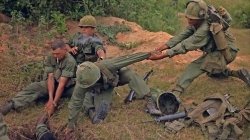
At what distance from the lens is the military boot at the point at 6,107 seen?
7661 mm

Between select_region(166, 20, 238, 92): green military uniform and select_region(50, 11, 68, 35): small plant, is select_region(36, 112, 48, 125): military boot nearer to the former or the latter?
select_region(166, 20, 238, 92): green military uniform

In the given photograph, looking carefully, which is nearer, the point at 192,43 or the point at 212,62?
the point at 192,43

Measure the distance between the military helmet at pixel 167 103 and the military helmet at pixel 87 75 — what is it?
3.50 feet

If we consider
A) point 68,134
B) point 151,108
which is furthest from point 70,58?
point 151,108

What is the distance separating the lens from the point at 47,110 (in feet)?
24.9

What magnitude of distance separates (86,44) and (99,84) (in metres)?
0.94

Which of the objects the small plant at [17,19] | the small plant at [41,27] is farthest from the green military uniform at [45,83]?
the small plant at [17,19]

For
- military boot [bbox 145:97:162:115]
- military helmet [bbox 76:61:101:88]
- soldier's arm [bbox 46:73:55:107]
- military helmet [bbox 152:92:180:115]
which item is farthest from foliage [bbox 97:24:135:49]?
military helmet [bbox 76:61:101:88]

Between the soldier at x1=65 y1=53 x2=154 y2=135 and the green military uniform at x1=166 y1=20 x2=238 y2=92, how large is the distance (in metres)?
0.57

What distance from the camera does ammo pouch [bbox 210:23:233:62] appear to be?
7.48m

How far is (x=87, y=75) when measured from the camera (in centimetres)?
673

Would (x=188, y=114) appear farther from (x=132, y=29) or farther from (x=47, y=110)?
(x=132, y=29)

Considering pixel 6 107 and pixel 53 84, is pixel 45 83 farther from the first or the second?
pixel 6 107

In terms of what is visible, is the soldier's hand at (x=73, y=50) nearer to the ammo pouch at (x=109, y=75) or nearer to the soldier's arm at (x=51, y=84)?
the soldier's arm at (x=51, y=84)
